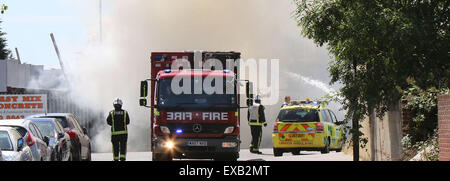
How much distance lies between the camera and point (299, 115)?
2394cm

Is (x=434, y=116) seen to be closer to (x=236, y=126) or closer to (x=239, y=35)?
(x=236, y=126)

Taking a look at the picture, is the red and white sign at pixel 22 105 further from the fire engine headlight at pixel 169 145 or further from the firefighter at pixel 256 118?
the fire engine headlight at pixel 169 145

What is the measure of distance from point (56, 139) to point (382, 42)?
708 centimetres

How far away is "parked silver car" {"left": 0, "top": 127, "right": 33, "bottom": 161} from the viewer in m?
13.1

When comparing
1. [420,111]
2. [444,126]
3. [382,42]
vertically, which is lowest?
[444,126]

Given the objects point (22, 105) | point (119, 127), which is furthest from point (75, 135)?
point (22, 105)

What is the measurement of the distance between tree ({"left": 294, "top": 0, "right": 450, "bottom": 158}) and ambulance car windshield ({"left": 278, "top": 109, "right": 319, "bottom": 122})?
6552 millimetres

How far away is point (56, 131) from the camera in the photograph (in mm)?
17922

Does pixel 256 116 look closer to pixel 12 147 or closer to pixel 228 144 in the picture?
pixel 228 144

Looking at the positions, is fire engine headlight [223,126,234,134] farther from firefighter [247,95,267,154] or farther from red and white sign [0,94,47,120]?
red and white sign [0,94,47,120]

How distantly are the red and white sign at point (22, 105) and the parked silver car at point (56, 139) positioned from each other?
14063mm

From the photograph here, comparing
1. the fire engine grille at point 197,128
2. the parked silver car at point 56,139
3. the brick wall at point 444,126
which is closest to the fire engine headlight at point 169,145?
the fire engine grille at point 197,128

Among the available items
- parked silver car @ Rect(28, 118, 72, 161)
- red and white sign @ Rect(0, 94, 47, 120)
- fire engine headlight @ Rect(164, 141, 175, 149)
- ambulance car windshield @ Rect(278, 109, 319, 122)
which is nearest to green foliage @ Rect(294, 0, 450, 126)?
fire engine headlight @ Rect(164, 141, 175, 149)

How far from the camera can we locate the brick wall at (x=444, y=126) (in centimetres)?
1298
